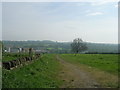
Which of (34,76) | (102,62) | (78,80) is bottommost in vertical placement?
(102,62)

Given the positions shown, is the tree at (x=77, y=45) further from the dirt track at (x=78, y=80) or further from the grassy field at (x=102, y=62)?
the dirt track at (x=78, y=80)

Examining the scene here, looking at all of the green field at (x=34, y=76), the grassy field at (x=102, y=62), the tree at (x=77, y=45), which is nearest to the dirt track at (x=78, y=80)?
the green field at (x=34, y=76)

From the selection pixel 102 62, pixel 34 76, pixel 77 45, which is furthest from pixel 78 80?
pixel 77 45

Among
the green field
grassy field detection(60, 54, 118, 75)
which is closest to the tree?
grassy field detection(60, 54, 118, 75)

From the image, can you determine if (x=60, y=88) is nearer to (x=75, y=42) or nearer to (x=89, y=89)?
(x=89, y=89)

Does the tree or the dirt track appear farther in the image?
the tree

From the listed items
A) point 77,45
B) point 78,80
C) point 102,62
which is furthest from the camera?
point 77,45

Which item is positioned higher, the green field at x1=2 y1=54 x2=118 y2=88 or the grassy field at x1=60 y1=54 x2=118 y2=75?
the green field at x1=2 y1=54 x2=118 y2=88

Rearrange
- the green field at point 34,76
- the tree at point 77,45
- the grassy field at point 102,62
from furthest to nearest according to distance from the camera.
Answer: the tree at point 77,45, the grassy field at point 102,62, the green field at point 34,76

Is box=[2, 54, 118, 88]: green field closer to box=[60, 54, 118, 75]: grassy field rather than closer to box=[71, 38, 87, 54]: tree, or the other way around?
box=[60, 54, 118, 75]: grassy field

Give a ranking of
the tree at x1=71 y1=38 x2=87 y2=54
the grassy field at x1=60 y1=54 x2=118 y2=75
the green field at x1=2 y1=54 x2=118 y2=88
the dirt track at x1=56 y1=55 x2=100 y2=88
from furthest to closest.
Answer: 1. the tree at x1=71 y1=38 x2=87 y2=54
2. the grassy field at x1=60 y1=54 x2=118 y2=75
3. the dirt track at x1=56 y1=55 x2=100 y2=88
4. the green field at x1=2 y1=54 x2=118 y2=88

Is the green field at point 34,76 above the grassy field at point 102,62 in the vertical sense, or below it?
above

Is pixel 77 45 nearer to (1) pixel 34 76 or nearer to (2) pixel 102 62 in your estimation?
(2) pixel 102 62

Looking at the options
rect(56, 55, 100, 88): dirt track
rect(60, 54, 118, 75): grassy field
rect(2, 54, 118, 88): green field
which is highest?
rect(2, 54, 118, 88): green field
